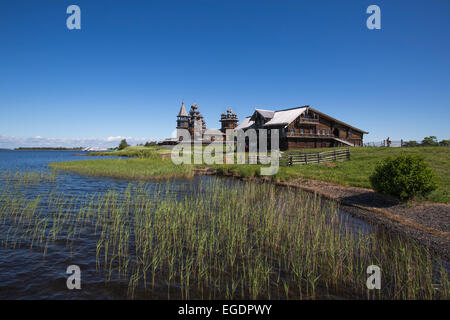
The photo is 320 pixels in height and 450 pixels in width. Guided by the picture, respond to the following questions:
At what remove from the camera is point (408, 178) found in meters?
11.6

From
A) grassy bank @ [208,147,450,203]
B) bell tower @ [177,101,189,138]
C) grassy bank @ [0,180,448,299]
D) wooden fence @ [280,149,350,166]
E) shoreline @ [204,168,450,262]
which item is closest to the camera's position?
grassy bank @ [0,180,448,299]

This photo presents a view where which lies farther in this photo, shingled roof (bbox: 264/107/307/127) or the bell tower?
the bell tower

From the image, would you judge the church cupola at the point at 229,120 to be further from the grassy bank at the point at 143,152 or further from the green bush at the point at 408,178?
the green bush at the point at 408,178

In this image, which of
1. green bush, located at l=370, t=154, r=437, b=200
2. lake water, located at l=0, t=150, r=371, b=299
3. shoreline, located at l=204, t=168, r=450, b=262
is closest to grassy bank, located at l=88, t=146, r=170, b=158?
shoreline, located at l=204, t=168, r=450, b=262

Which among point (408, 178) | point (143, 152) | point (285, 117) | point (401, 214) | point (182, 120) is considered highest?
point (182, 120)

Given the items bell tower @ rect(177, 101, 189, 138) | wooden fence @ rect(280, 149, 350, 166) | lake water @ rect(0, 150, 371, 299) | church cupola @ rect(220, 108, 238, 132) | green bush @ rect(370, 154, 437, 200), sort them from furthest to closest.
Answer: bell tower @ rect(177, 101, 189, 138) < church cupola @ rect(220, 108, 238, 132) < wooden fence @ rect(280, 149, 350, 166) < green bush @ rect(370, 154, 437, 200) < lake water @ rect(0, 150, 371, 299)

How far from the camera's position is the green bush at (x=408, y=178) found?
11.6 m

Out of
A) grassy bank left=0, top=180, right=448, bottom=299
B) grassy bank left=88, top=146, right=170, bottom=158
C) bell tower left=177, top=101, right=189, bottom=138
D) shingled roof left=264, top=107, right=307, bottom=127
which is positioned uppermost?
bell tower left=177, top=101, right=189, bottom=138

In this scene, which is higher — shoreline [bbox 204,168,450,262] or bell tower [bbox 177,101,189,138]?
bell tower [bbox 177,101,189,138]

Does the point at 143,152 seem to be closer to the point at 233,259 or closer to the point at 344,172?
the point at 344,172

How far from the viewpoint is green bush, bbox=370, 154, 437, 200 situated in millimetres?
11562

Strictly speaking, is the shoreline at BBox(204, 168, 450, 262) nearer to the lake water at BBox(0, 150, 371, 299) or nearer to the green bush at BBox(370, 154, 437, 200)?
the green bush at BBox(370, 154, 437, 200)

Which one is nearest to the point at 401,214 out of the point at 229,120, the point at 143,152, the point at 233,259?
the point at 233,259
